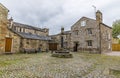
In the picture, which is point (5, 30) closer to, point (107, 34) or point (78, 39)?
point (78, 39)

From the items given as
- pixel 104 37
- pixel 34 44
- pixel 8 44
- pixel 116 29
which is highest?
pixel 116 29

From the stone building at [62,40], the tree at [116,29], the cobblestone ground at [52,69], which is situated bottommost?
the cobblestone ground at [52,69]

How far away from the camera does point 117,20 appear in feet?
168

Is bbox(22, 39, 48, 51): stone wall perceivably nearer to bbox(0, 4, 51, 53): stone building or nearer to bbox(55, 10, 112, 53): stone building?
bbox(0, 4, 51, 53): stone building

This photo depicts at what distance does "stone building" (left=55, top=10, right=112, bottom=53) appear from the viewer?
26.0 metres

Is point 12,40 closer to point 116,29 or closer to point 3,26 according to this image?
point 3,26

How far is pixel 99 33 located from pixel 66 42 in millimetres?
10623

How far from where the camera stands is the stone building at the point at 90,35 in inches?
1025

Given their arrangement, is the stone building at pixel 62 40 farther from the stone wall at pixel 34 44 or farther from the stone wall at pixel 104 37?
the stone wall at pixel 104 37

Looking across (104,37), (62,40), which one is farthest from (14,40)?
(104,37)

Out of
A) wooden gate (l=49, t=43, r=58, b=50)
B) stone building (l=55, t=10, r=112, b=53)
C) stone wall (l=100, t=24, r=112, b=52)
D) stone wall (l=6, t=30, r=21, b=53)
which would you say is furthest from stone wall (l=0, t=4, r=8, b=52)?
stone wall (l=100, t=24, r=112, b=52)

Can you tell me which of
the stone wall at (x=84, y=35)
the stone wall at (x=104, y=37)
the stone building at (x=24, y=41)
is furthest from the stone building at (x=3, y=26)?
the stone wall at (x=104, y=37)

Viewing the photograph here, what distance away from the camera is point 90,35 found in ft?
89.2

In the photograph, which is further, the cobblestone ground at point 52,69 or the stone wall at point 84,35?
the stone wall at point 84,35
